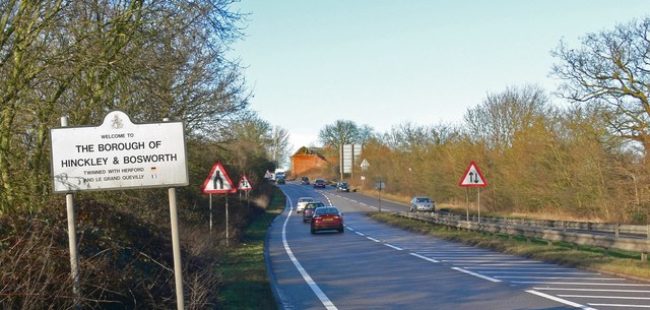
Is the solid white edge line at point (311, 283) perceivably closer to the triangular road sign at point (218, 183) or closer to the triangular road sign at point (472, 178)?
the triangular road sign at point (218, 183)

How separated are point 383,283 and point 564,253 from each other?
7323 mm

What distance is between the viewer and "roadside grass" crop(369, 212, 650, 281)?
693 inches

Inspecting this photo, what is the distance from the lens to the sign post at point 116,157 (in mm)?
7578

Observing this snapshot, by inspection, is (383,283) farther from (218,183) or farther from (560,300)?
(218,183)

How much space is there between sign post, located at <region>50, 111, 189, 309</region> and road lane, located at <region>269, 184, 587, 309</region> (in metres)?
6.37

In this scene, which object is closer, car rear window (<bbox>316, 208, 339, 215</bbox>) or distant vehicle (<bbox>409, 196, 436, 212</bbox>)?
car rear window (<bbox>316, 208, 339, 215</bbox>)

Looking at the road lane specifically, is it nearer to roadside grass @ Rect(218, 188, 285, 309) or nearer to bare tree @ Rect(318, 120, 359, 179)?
roadside grass @ Rect(218, 188, 285, 309)

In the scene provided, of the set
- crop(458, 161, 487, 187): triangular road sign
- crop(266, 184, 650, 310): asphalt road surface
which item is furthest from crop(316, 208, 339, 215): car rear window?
crop(458, 161, 487, 187): triangular road sign

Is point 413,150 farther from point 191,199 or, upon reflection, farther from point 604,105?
point 191,199

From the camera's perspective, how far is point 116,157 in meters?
7.66

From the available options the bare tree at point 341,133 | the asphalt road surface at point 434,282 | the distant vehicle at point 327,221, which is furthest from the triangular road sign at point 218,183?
the bare tree at point 341,133

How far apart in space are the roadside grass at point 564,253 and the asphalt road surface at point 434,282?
0.41 metres

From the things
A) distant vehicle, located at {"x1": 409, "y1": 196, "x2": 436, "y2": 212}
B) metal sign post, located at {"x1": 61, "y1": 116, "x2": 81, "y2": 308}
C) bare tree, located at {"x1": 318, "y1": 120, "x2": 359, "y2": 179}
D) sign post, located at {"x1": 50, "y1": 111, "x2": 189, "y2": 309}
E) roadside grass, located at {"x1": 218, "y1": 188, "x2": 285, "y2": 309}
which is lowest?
distant vehicle, located at {"x1": 409, "y1": 196, "x2": 436, "y2": 212}

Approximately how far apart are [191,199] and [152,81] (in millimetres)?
14281
